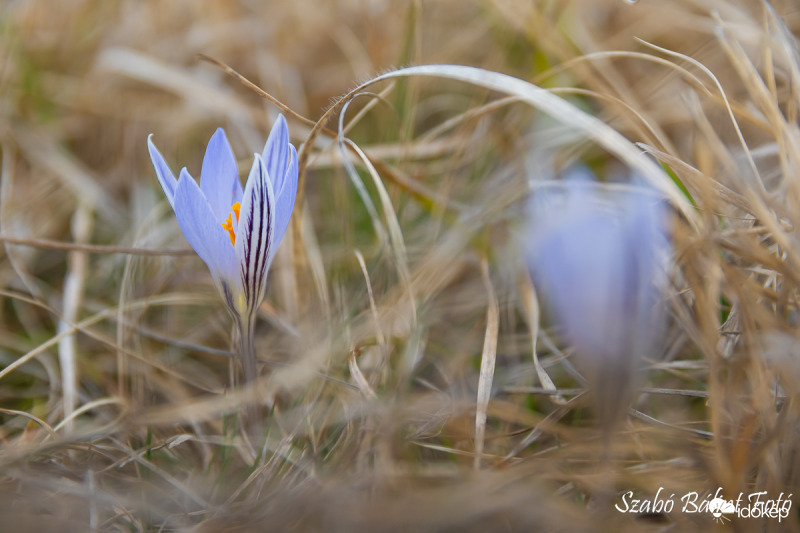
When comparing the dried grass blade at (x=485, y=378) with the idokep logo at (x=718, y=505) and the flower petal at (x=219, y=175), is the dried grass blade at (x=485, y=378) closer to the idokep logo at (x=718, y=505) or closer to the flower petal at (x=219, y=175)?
the idokep logo at (x=718, y=505)

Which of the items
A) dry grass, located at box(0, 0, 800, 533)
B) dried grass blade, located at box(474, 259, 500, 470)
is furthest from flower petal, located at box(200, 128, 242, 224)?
dried grass blade, located at box(474, 259, 500, 470)

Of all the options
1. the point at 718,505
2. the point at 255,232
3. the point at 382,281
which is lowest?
the point at 718,505

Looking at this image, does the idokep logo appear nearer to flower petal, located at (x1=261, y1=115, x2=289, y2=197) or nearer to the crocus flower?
the crocus flower

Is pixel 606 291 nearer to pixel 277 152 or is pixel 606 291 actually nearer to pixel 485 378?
pixel 485 378

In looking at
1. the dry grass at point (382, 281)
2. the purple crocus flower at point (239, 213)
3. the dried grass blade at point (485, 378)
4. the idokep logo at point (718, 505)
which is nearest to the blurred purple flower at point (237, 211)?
the purple crocus flower at point (239, 213)

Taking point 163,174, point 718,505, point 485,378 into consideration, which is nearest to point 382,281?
point 485,378
